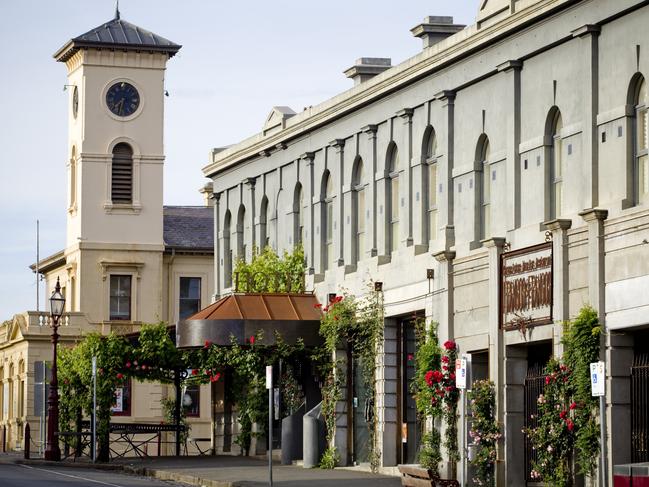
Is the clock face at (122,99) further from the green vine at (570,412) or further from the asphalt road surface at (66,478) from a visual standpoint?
the green vine at (570,412)

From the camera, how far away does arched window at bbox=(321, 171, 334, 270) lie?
43375 mm

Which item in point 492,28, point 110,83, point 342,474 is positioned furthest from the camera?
point 110,83

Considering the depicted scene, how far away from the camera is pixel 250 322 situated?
41.5 meters

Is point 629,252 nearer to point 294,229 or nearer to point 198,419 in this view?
point 294,229

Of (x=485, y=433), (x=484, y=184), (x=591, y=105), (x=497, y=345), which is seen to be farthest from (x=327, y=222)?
(x=591, y=105)

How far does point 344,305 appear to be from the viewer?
40.6 metres

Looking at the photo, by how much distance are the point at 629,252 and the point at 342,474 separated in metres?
12.2

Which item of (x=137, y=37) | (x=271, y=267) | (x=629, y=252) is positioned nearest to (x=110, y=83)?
(x=137, y=37)

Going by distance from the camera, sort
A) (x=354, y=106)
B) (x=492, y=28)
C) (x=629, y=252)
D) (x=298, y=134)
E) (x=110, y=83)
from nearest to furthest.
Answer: (x=629, y=252)
(x=492, y=28)
(x=354, y=106)
(x=298, y=134)
(x=110, y=83)

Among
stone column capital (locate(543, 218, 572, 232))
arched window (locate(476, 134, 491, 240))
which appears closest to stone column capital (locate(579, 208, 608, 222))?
stone column capital (locate(543, 218, 572, 232))

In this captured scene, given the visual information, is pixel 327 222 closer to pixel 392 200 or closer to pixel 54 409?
pixel 392 200

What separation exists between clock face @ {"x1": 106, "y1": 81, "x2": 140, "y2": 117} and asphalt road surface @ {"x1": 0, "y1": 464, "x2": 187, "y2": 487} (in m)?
32.7

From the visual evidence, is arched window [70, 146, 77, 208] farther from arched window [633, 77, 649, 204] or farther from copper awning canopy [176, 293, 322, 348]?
arched window [633, 77, 649, 204]

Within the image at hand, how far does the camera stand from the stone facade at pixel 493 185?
2811cm
